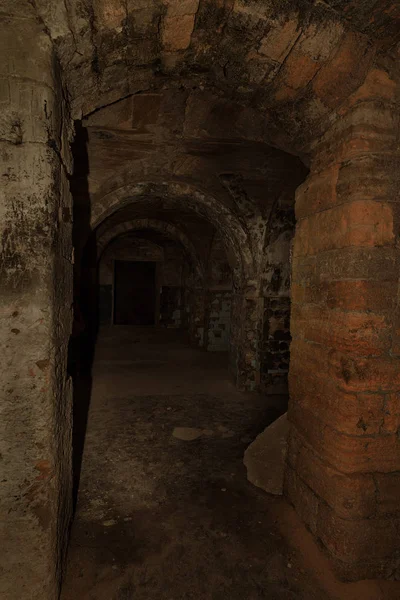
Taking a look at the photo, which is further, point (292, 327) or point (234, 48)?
point (292, 327)

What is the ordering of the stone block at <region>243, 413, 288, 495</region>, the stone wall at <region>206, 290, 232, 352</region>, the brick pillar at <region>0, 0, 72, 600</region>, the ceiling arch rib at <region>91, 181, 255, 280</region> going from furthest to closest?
the stone wall at <region>206, 290, 232, 352</region>
the ceiling arch rib at <region>91, 181, 255, 280</region>
the stone block at <region>243, 413, 288, 495</region>
the brick pillar at <region>0, 0, 72, 600</region>

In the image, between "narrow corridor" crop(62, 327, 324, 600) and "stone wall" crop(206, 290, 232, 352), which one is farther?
"stone wall" crop(206, 290, 232, 352)

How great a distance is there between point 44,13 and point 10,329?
1.51 meters

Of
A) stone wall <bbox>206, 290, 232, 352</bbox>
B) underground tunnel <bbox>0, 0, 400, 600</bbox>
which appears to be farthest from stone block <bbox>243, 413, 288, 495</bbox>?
stone wall <bbox>206, 290, 232, 352</bbox>

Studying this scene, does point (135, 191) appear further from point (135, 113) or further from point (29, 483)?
A: point (29, 483)

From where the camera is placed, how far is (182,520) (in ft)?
9.18

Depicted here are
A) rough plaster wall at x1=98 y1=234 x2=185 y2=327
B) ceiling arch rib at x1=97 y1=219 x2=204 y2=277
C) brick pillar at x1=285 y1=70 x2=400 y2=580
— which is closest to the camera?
brick pillar at x1=285 y1=70 x2=400 y2=580

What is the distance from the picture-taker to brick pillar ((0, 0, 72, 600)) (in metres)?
1.77

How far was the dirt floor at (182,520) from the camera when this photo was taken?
216 cm

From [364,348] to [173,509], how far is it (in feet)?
6.51

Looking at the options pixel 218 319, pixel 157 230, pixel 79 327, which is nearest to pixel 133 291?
pixel 157 230

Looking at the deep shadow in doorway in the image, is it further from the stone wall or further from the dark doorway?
the dark doorway

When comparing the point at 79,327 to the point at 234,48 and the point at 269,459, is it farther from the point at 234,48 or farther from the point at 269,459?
the point at 234,48

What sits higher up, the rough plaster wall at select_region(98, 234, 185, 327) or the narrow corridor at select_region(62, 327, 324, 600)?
the rough plaster wall at select_region(98, 234, 185, 327)
